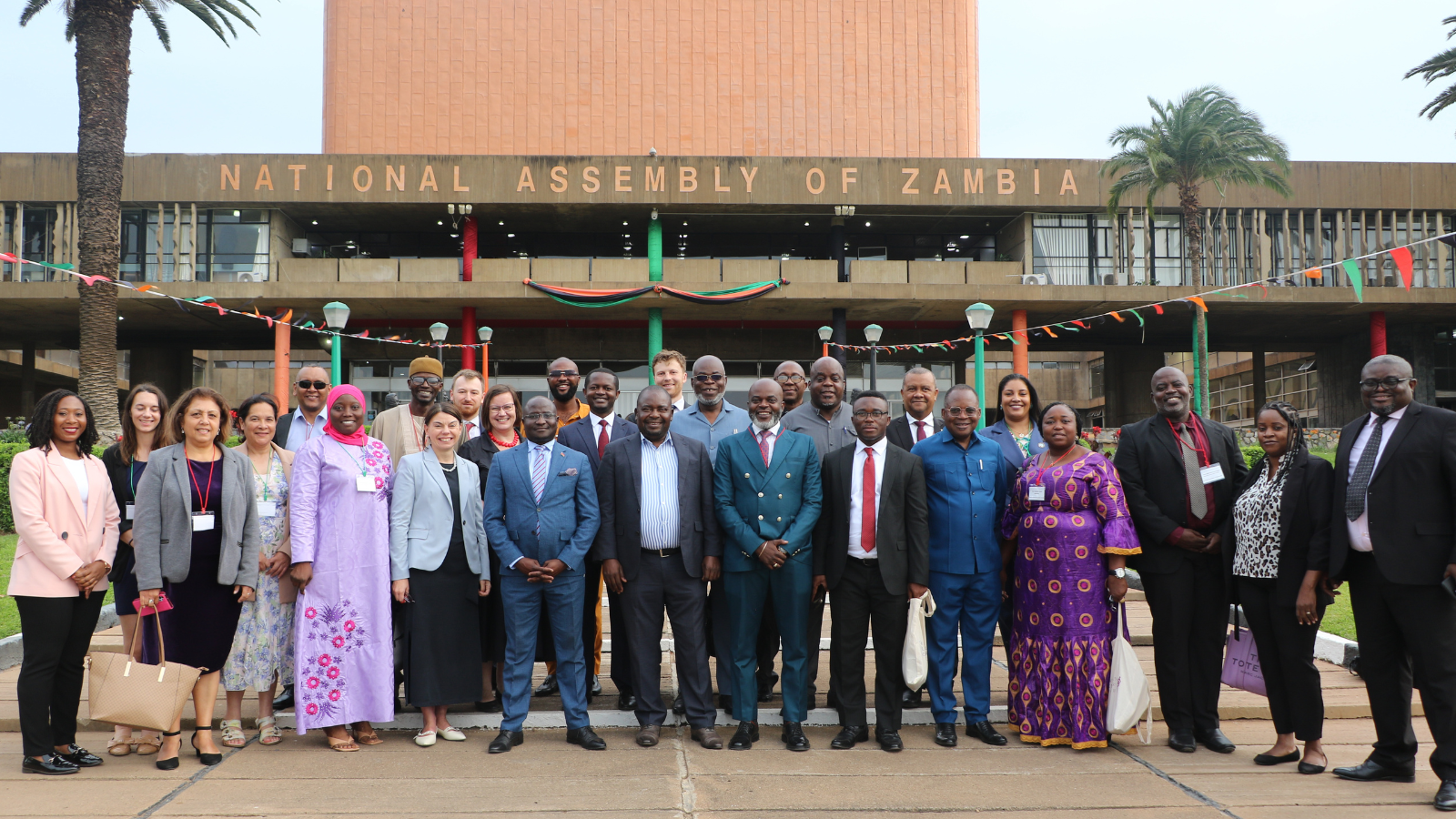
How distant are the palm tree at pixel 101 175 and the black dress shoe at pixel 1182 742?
17.9 m

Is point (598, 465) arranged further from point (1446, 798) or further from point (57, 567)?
point (1446, 798)

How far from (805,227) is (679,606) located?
25.1 m

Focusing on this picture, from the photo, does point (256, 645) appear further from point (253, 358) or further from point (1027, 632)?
point (253, 358)

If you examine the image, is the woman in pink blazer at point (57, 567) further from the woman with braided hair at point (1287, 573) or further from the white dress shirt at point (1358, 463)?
the white dress shirt at point (1358, 463)

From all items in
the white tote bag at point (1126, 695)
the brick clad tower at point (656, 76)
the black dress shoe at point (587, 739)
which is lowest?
the black dress shoe at point (587, 739)

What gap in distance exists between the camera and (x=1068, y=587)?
17.8 feet

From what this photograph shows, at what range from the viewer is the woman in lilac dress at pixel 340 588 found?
539 centimetres

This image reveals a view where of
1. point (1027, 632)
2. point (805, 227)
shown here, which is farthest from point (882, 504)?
point (805, 227)

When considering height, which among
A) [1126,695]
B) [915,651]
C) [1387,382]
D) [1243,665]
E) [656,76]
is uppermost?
[656,76]

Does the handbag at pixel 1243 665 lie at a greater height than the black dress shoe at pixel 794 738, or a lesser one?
greater

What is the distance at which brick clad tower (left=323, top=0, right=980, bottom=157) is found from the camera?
35.3 m

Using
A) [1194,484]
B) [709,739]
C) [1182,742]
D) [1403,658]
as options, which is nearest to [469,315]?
[709,739]

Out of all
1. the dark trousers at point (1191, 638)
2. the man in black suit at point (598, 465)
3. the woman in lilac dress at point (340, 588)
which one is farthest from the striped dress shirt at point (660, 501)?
the dark trousers at point (1191, 638)

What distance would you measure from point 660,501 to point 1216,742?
3.28 m
